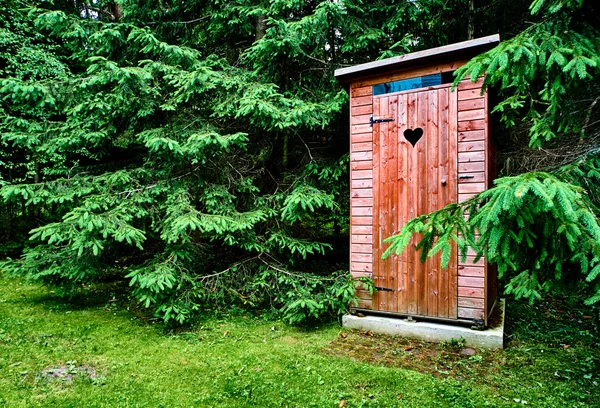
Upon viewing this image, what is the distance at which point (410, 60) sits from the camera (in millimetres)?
4254

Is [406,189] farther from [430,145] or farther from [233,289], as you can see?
[233,289]

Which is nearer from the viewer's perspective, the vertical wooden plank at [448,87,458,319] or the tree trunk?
the vertical wooden plank at [448,87,458,319]

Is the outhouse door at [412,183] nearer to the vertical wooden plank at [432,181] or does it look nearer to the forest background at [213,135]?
the vertical wooden plank at [432,181]

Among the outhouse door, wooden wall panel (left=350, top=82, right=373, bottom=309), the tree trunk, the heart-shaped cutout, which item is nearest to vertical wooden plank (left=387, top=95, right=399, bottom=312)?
the outhouse door

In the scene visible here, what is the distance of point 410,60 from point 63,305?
19.5ft

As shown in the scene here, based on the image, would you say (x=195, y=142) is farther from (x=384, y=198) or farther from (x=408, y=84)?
(x=408, y=84)

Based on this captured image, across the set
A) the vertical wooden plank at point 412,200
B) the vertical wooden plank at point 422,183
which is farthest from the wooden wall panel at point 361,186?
the vertical wooden plank at point 422,183

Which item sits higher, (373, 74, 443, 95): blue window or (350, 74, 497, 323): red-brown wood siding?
(373, 74, 443, 95): blue window

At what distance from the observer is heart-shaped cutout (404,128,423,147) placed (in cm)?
436

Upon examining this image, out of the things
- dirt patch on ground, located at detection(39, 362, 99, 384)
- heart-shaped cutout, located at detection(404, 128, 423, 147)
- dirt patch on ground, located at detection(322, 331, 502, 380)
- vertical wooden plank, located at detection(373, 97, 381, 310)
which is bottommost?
dirt patch on ground, located at detection(322, 331, 502, 380)

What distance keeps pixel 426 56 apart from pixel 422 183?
1.44 metres

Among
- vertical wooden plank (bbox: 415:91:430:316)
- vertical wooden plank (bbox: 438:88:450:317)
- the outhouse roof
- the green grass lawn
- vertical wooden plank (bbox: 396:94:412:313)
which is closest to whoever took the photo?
the green grass lawn

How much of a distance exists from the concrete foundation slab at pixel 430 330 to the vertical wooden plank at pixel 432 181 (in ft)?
0.64

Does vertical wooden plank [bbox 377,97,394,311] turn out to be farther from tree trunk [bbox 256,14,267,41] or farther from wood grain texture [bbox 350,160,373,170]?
tree trunk [bbox 256,14,267,41]
